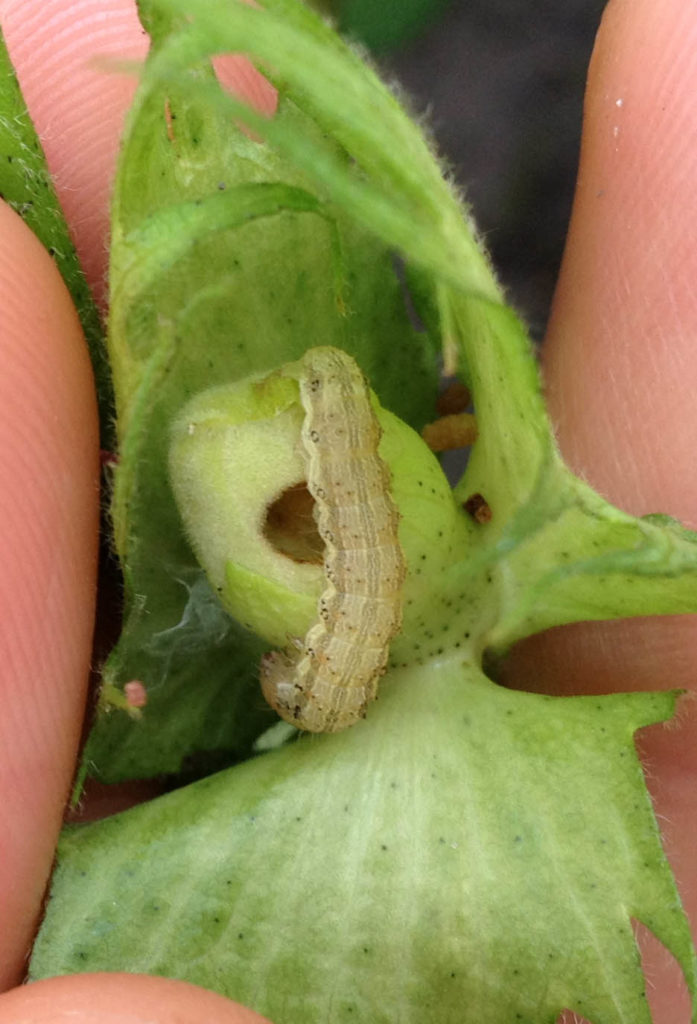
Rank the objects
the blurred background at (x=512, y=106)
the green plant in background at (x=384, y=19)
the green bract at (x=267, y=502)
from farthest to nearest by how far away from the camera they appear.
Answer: the blurred background at (x=512, y=106), the green plant in background at (x=384, y=19), the green bract at (x=267, y=502)

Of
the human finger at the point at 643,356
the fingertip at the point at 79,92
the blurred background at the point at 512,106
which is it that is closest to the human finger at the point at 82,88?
the fingertip at the point at 79,92

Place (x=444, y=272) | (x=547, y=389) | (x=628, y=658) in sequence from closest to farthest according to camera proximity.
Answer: (x=444, y=272)
(x=628, y=658)
(x=547, y=389)

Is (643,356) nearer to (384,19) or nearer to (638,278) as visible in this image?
(638,278)

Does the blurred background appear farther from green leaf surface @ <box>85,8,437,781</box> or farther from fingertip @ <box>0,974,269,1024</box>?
fingertip @ <box>0,974,269,1024</box>

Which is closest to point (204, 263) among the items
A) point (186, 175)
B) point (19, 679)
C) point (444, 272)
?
point (186, 175)

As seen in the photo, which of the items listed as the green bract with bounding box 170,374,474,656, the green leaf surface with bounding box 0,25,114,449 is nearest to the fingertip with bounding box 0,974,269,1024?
the green bract with bounding box 170,374,474,656

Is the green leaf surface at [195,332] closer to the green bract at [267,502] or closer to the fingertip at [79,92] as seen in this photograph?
the green bract at [267,502]

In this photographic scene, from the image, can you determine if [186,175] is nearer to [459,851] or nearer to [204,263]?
[204,263]
